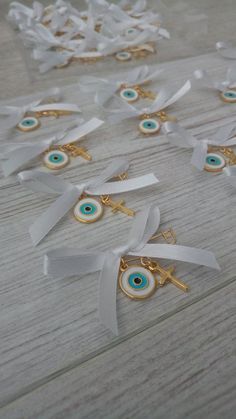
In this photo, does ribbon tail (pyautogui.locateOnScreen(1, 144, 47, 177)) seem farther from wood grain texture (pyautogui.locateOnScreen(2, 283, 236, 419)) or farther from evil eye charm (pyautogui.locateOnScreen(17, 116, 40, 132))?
wood grain texture (pyautogui.locateOnScreen(2, 283, 236, 419))

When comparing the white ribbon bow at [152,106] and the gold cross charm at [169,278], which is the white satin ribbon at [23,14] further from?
the gold cross charm at [169,278]

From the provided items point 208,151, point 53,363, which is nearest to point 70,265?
point 53,363

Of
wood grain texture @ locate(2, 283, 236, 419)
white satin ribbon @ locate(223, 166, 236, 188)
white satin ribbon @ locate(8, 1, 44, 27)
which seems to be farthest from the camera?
white satin ribbon @ locate(8, 1, 44, 27)

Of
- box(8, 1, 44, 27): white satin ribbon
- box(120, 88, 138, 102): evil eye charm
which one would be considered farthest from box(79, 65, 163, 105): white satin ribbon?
box(8, 1, 44, 27): white satin ribbon

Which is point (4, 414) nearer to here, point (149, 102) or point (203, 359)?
point (203, 359)

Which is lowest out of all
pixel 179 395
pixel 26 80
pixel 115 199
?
pixel 179 395
